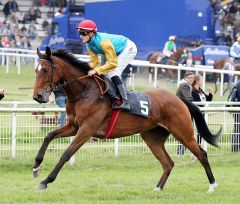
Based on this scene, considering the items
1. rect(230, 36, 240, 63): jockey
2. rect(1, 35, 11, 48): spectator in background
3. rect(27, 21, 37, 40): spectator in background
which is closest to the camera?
rect(230, 36, 240, 63): jockey

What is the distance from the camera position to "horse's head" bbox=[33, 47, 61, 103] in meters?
10.3

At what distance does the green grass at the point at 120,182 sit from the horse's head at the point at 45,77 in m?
1.11

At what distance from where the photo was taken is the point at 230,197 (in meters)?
10.2

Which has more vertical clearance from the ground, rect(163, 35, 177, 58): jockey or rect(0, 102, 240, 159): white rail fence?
rect(0, 102, 240, 159): white rail fence

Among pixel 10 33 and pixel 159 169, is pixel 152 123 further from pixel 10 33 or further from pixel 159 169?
pixel 10 33

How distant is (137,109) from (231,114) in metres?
3.90

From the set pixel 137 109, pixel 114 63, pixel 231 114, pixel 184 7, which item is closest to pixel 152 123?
pixel 137 109

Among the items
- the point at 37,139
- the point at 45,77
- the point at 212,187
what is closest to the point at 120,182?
the point at 212,187

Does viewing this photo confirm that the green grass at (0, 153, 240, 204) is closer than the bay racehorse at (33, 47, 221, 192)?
Yes

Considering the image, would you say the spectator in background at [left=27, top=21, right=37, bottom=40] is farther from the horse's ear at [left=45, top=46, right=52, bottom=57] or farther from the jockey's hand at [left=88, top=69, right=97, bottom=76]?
the horse's ear at [left=45, top=46, right=52, bottom=57]

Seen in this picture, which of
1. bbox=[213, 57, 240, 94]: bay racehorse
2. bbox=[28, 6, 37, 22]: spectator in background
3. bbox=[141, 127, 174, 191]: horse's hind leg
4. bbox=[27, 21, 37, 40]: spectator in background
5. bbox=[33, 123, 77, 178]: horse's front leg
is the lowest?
bbox=[27, 21, 37, 40]: spectator in background

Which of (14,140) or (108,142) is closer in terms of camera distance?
(14,140)

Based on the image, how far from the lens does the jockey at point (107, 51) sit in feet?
34.7

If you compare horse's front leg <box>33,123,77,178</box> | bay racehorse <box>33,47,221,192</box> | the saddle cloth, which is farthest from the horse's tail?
horse's front leg <box>33,123,77,178</box>
